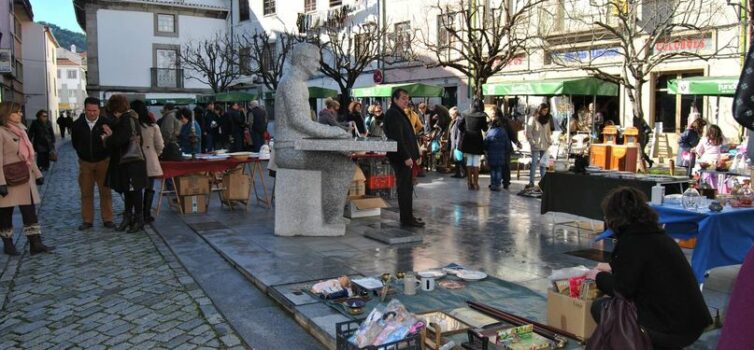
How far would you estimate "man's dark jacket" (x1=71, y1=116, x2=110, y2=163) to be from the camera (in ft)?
27.2

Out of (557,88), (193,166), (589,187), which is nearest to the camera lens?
(589,187)

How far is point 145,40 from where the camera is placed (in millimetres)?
40688

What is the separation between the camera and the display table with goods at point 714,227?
4.84 metres

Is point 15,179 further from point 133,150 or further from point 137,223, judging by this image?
point 137,223

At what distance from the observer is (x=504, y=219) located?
9094mm

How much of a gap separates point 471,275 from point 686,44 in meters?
16.0

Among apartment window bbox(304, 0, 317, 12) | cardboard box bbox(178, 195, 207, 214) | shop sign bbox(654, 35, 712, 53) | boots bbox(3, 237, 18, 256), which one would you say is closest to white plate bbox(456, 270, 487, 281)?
boots bbox(3, 237, 18, 256)

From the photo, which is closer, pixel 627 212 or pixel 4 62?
pixel 627 212

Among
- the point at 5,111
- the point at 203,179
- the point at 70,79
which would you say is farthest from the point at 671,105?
the point at 70,79

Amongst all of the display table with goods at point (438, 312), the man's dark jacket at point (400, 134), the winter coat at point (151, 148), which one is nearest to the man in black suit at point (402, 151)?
the man's dark jacket at point (400, 134)

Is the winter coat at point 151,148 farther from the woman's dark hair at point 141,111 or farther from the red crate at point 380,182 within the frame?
the red crate at point 380,182

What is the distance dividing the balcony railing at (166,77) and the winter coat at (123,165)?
34493 millimetres

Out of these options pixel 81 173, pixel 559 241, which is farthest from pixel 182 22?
pixel 559 241

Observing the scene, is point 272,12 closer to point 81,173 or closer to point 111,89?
point 111,89
